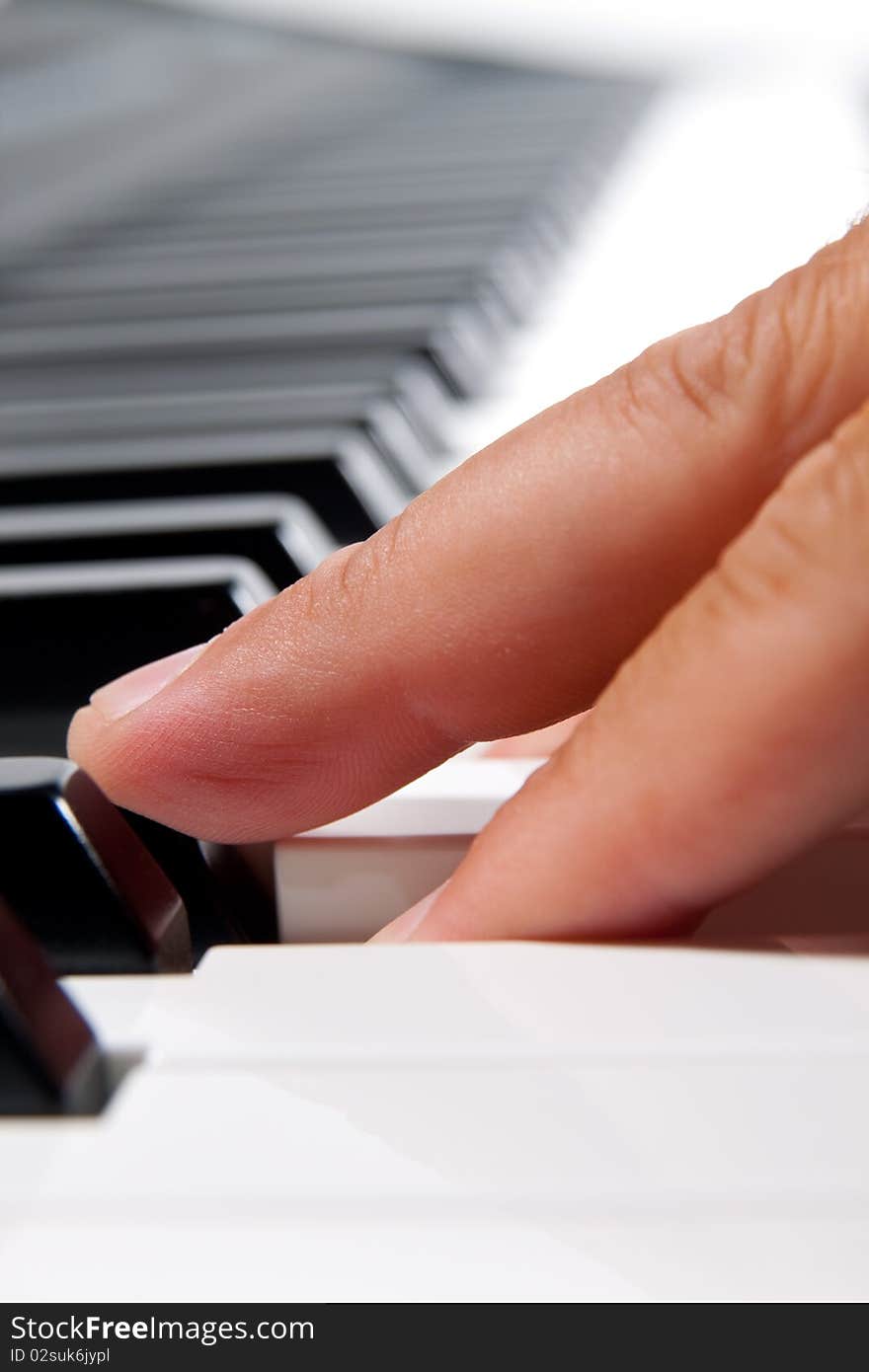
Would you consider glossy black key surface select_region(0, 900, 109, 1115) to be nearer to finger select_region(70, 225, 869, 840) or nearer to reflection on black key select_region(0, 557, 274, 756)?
finger select_region(70, 225, 869, 840)

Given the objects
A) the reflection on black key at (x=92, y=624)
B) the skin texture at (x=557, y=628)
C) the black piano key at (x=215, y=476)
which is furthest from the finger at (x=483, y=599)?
the black piano key at (x=215, y=476)

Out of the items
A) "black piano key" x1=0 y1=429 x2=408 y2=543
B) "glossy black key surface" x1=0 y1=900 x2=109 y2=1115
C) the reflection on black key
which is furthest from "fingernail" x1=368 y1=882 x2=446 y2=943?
"black piano key" x1=0 y1=429 x2=408 y2=543

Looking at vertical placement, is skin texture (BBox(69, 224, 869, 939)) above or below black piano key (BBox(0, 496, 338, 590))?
below

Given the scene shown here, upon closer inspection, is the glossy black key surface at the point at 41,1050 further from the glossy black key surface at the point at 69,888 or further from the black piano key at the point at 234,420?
the black piano key at the point at 234,420

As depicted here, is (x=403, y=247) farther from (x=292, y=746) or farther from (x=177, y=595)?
(x=292, y=746)

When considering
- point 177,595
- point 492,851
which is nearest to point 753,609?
point 492,851
